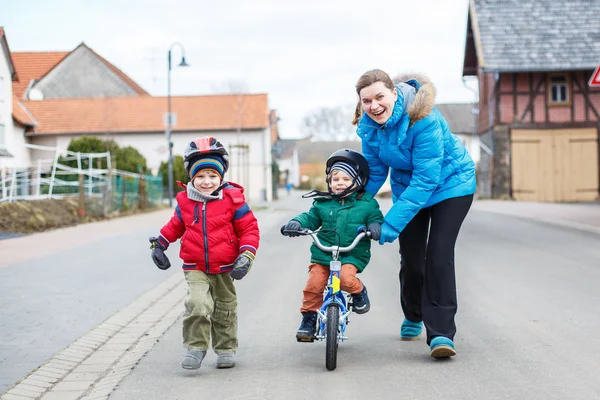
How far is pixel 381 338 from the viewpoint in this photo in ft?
19.9

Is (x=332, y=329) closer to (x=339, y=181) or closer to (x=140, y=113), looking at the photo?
(x=339, y=181)

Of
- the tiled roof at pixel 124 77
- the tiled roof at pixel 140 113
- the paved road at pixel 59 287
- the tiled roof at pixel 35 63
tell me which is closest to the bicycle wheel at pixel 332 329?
the paved road at pixel 59 287

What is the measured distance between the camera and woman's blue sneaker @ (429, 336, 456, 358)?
5.14 metres

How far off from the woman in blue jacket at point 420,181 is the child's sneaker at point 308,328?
2.22ft

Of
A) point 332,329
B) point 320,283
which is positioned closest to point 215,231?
point 320,283

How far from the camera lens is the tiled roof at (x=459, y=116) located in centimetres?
8531

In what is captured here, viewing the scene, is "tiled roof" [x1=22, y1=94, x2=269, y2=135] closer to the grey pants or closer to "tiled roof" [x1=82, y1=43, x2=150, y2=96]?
"tiled roof" [x1=82, y1=43, x2=150, y2=96]

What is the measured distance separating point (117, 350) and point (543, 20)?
31573 millimetres

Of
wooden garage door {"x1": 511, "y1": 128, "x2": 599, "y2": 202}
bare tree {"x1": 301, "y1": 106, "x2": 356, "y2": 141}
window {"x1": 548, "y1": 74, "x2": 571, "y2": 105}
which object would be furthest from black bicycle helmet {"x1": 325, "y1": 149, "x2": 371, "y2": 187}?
bare tree {"x1": 301, "y1": 106, "x2": 356, "y2": 141}

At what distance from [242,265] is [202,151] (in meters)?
0.77

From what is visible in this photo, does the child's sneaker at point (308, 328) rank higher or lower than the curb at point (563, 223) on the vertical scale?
higher

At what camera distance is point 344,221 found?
5246 millimetres

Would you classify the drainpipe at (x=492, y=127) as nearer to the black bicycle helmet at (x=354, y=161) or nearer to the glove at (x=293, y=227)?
the black bicycle helmet at (x=354, y=161)

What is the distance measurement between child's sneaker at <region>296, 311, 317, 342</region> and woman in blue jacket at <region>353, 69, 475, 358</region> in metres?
0.68
